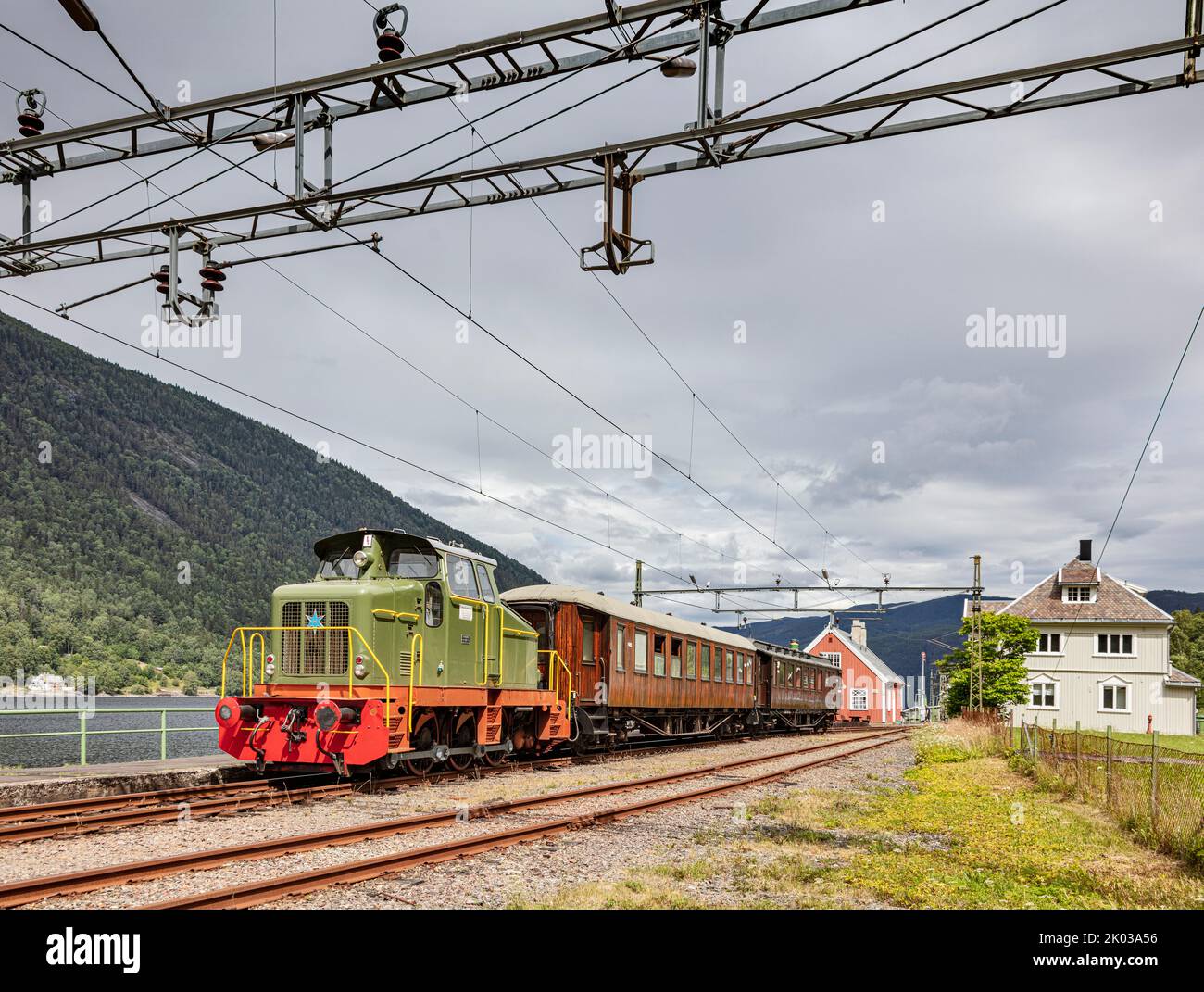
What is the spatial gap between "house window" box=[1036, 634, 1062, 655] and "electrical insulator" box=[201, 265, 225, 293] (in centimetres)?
5233

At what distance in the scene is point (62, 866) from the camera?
868 cm

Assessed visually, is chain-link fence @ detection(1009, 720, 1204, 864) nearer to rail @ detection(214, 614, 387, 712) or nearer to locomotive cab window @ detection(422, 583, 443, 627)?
rail @ detection(214, 614, 387, 712)

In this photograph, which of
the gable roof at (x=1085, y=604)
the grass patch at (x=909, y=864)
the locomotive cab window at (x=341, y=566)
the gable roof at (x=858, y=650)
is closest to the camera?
the grass patch at (x=909, y=864)

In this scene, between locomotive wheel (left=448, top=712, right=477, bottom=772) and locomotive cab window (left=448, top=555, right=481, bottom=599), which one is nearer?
locomotive cab window (left=448, top=555, right=481, bottom=599)

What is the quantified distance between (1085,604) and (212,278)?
5344cm

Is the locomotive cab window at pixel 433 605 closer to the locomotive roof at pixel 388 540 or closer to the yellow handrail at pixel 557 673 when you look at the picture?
the locomotive roof at pixel 388 540

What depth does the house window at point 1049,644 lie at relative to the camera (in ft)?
182

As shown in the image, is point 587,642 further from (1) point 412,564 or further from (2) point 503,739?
(1) point 412,564

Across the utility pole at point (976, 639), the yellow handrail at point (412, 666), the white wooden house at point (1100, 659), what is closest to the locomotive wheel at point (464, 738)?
the yellow handrail at point (412, 666)

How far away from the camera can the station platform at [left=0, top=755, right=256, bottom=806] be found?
13.0 metres

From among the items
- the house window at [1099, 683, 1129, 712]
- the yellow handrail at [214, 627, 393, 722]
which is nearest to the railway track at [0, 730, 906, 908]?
the yellow handrail at [214, 627, 393, 722]

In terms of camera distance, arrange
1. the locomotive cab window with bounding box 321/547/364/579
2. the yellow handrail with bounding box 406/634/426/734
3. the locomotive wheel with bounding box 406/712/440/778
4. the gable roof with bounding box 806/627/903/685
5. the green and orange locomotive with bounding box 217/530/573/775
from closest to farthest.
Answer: the green and orange locomotive with bounding box 217/530/573/775 < the yellow handrail with bounding box 406/634/426/734 < the locomotive wheel with bounding box 406/712/440/778 < the locomotive cab window with bounding box 321/547/364/579 < the gable roof with bounding box 806/627/903/685

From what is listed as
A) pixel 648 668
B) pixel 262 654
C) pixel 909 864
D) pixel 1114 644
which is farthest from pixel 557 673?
pixel 1114 644

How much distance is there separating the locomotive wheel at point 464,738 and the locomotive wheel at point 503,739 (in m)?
0.96
